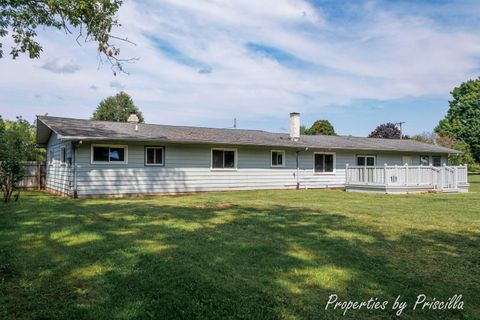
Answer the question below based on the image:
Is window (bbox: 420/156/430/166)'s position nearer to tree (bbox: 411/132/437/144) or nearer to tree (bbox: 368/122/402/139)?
tree (bbox: 368/122/402/139)

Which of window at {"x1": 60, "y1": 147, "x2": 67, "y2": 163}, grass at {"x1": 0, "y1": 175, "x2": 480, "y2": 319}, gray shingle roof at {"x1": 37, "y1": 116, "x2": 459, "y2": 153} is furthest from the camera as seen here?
window at {"x1": 60, "y1": 147, "x2": 67, "y2": 163}

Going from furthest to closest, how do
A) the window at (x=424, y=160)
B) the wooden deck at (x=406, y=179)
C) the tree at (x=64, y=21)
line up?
the window at (x=424, y=160), the wooden deck at (x=406, y=179), the tree at (x=64, y=21)

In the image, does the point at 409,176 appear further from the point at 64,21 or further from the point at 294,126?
the point at 64,21

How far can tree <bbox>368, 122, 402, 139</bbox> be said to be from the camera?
45.7 meters

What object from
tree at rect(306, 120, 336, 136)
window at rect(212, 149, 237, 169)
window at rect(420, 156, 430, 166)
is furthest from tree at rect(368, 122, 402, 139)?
window at rect(212, 149, 237, 169)

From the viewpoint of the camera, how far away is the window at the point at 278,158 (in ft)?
63.5

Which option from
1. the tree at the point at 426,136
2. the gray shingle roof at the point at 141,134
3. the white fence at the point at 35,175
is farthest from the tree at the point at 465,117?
the white fence at the point at 35,175

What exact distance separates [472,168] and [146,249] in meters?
51.3

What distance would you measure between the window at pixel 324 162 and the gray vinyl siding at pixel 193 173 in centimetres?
26

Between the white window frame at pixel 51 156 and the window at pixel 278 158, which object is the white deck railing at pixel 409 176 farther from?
the white window frame at pixel 51 156

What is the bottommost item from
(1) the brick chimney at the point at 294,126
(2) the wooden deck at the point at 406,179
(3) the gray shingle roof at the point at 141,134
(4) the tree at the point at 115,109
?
(2) the wooden deck at the point at 406,179

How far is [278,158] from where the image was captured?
64.1ft

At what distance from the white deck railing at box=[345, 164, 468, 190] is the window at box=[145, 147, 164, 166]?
9644 mm

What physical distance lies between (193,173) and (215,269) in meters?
12.6
